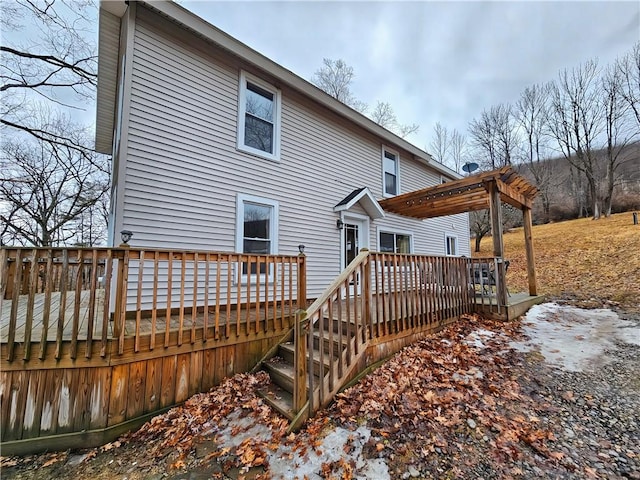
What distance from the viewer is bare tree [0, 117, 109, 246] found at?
1524 cm

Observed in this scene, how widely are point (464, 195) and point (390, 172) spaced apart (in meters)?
3.03

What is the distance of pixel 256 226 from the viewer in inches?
251

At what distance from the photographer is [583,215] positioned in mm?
25766

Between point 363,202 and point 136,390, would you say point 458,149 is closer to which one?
point 363,202

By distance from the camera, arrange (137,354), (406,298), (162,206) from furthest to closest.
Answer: (162,206) → (406,298) → (137,354)

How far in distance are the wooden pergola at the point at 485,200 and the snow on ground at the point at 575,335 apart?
1051 millimetres

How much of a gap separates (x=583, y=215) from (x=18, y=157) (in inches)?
1718

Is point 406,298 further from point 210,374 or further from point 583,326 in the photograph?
point 583,326

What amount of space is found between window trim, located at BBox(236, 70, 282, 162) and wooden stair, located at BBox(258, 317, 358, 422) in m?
4.27

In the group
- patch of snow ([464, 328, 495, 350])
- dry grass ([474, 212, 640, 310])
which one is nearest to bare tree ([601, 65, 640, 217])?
dry grass ([474, 212, 640, 310])

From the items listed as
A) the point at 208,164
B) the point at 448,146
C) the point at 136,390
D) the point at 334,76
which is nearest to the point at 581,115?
the point at 448,146

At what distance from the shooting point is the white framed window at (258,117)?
6.21 m

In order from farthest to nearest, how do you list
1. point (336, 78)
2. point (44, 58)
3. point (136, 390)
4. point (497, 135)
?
point (497, 135) → point (336, 78) → point (44, 58) → point (136, 390)

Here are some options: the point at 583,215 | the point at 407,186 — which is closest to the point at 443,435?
the point at 407,186
